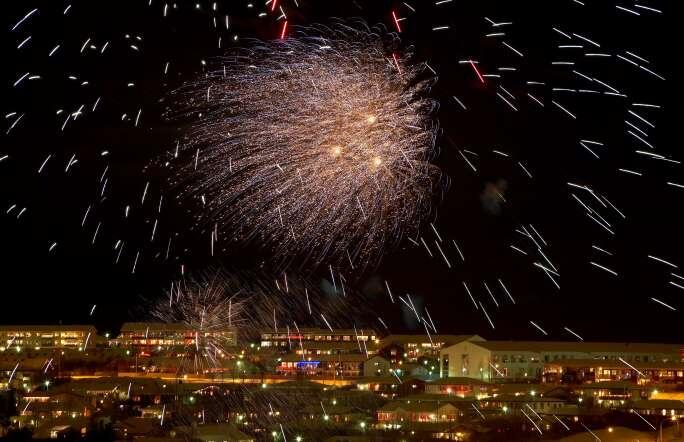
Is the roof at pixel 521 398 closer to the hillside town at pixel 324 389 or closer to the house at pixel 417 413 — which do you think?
the hillside town at pixel 324 389

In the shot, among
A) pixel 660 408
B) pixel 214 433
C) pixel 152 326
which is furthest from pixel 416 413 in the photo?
pixel 152 326

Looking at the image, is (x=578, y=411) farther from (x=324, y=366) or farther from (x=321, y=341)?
(x=321, y=341)

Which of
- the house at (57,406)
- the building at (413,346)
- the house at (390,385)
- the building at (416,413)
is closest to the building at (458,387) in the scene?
the house at (390,385)

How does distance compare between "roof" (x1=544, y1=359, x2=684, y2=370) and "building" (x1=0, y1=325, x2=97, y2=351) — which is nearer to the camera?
"roof" (x1=544, y1=359, x2=684, y2=370)

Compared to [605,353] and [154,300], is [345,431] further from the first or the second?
[154,300]

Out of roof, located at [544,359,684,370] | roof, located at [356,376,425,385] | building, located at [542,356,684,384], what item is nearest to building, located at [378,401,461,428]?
roof, located at [356,376,425,385]

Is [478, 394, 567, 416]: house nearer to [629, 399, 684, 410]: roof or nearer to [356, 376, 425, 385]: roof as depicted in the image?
[629, 399, 684, 410]: roof
